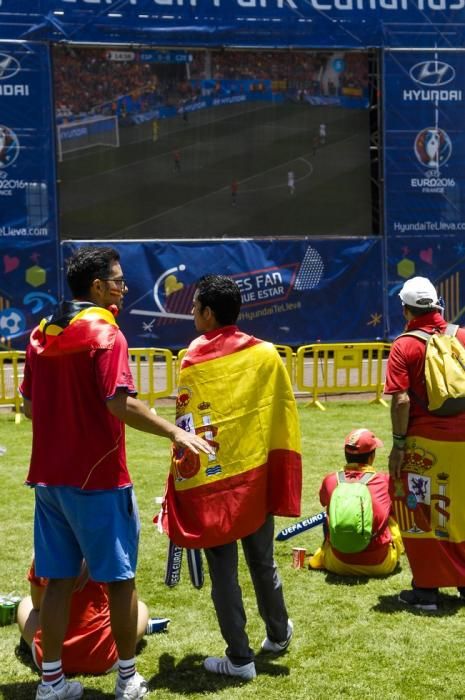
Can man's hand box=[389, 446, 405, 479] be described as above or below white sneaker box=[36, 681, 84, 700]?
above

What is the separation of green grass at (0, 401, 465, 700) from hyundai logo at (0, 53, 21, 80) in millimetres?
11395

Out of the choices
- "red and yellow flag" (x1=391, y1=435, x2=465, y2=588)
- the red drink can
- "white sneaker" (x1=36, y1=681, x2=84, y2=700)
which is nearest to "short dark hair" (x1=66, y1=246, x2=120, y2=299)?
"white sneaker" (x1=36, y1=681, x2=84, y2=700)

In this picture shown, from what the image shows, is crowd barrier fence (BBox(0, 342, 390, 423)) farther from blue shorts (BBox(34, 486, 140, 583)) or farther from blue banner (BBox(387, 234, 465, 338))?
blue shorts (BBox(34, 486, 140, 583))

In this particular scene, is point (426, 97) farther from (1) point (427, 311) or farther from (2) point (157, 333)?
(1) point (427, 311)

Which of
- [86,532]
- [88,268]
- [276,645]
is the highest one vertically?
[88,268]

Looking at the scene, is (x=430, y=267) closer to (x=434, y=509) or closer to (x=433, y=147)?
(x=433, y=147)

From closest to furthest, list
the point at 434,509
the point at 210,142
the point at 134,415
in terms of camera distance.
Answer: the point at 134,415 → the point at 434,509 → the point at 210,142

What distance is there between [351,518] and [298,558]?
2.25ft

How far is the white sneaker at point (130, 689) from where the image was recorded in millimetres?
3902

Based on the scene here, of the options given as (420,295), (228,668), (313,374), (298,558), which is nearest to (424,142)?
(313,374)

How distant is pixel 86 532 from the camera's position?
3775 millimetres

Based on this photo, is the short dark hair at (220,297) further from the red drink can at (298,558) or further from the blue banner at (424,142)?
the blue banner at (424,142)

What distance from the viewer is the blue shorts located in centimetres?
377

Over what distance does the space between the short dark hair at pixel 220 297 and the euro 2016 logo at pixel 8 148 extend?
13.2m
